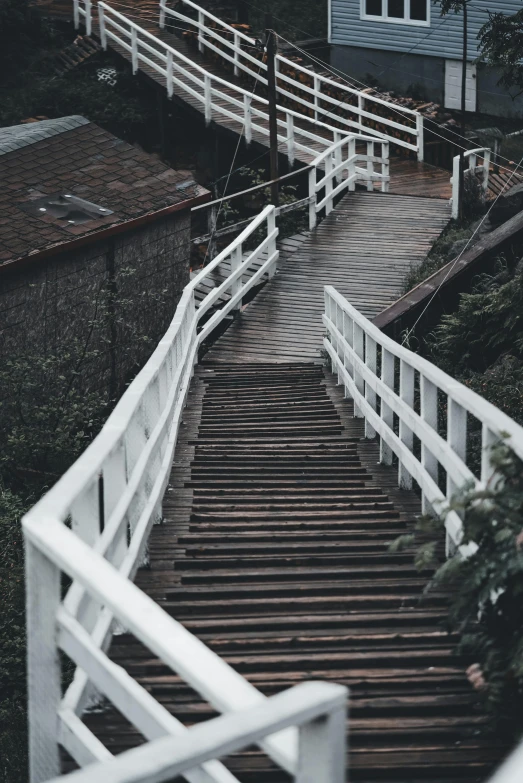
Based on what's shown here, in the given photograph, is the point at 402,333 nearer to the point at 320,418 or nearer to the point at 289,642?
the point at 320,418

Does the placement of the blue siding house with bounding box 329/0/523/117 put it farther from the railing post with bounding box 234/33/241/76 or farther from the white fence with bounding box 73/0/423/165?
the railing post with bounding box 234/33/241/76

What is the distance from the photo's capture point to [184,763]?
2.36 meters

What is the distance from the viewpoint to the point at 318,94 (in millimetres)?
24859

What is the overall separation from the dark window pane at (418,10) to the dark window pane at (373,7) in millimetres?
1053

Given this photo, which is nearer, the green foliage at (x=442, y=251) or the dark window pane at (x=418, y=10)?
the green foliage at (x=442, y=251)

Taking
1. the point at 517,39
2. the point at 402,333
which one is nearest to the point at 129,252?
the point at 402,333

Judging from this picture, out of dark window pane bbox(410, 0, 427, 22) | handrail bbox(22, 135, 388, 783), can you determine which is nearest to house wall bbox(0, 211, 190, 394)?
handrail bbox(22, 135, 388, 783)

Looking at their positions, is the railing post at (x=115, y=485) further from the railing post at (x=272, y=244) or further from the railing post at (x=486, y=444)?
the railing post at (x=272, y=244)

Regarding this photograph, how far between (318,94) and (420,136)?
2578 mm

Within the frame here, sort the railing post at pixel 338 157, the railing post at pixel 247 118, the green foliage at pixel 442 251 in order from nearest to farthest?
the green foliage at pixel 442 251, the railing post at pixel 338 157, the railing post at pixel 247 118

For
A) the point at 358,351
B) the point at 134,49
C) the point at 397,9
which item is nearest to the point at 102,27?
the point at 134,49

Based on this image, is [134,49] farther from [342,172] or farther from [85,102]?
[342,172]

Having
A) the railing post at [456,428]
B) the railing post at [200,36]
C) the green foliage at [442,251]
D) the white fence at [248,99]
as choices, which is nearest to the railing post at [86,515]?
the railing post at [456,428]

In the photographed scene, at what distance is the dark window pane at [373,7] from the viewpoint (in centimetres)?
2969
